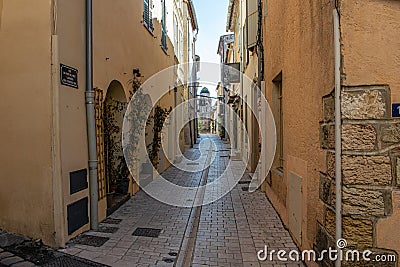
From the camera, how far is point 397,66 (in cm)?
242

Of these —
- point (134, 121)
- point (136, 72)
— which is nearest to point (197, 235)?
point (134, 121)

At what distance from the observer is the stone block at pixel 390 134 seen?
2.42m

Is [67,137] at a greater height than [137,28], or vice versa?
[137,28]

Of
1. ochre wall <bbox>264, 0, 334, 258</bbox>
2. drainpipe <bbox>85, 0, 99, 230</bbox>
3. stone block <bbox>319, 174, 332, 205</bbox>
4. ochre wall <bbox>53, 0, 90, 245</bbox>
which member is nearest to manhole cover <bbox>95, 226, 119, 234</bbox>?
drainpipe <bbox>85, 0, 99, 230</bbox>

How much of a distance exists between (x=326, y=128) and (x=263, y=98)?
4798mm

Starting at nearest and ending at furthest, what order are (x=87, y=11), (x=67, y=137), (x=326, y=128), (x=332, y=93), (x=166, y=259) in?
1. (x=332, y=93)
2. (x=326, y=128)
3. (x=166, y=259)
4. (x=67, y=137)
5. (x=87, y=11)

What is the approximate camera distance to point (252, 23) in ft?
30.1

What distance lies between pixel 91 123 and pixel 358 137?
3.62 meters

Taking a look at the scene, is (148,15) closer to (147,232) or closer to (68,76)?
(68,76)

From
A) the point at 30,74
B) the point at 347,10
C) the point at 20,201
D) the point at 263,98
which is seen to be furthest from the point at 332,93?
the point at 263,98

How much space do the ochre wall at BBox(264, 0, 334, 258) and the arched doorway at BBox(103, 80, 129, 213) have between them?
10.2 feet

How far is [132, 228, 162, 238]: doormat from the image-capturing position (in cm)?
472

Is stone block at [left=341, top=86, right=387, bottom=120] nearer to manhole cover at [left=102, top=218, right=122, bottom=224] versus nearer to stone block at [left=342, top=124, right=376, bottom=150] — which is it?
stone block at [left=342, top=124, right=376, bottom=150]

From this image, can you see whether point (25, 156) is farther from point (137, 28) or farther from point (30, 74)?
point (137, 28)
